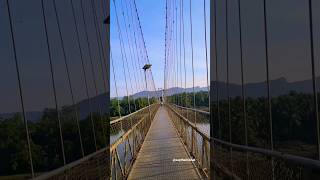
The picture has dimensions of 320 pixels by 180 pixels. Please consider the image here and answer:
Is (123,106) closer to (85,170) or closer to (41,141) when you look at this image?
(85,170)

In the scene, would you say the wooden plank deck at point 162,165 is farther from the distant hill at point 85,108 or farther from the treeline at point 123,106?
the treeline at point 123,106

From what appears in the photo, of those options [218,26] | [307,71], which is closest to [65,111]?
[307,71]

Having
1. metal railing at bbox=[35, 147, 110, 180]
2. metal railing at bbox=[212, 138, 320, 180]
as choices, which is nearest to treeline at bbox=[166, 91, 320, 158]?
metal railing at bbox=[212, 138, 320, 180]

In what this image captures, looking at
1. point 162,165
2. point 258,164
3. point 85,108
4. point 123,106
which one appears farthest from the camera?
point 123,106

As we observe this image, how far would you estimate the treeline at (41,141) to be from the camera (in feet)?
9.77

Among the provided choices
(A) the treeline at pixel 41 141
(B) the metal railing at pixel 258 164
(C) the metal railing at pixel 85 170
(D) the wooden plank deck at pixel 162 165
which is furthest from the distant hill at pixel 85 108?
(B) the metal railing at pixel 258 164

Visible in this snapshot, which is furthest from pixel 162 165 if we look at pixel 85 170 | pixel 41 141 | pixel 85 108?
pixel 41 141

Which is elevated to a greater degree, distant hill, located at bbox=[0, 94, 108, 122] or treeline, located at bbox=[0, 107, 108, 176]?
distant hill, located at bbox=[0, 94, 108, 122]

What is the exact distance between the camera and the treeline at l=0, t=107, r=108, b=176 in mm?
2977

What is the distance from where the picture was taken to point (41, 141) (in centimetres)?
360

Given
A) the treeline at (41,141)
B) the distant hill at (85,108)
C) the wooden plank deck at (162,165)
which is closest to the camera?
the treeline at (41,141)

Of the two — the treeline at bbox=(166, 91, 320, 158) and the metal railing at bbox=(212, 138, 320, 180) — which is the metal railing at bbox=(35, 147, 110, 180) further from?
the treeline at bbox=(166, 91, 320, 158)

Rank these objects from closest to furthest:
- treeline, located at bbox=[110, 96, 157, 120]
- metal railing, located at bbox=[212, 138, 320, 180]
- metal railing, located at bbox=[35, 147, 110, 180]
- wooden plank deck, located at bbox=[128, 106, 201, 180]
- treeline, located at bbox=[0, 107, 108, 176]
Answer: metal railing, located at bbox=[212, 138, 320, 180], metal railing, located at bbox=[35, 147, 110, 180], treeline, located at bbox=[0, 107, 108, 176], wooden plank deck, located at bbox=[128, 106, 201, 180], treeline, located at bbox=[110, 96, 157, 120]

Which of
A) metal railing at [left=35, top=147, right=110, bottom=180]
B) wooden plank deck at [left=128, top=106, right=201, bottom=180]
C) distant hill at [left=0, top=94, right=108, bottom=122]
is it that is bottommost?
wooden plank deck at [left=128, top=106, right=201, bottom=180]
